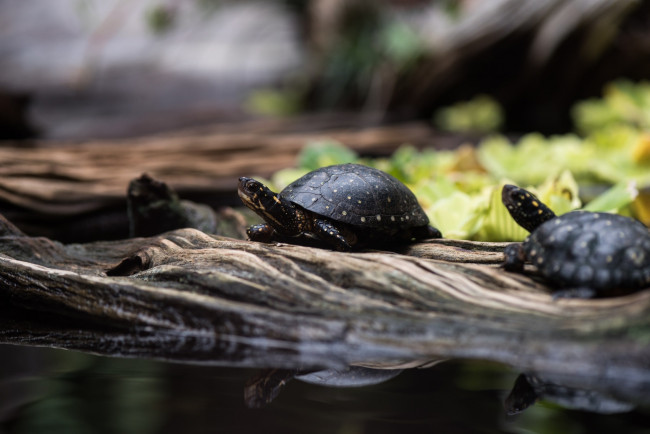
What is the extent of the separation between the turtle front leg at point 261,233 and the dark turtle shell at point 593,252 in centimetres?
99

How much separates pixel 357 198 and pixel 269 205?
0.33 m

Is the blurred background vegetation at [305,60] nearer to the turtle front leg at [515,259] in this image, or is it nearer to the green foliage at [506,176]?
the green foliage at [506,176]

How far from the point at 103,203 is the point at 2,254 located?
3.22ft

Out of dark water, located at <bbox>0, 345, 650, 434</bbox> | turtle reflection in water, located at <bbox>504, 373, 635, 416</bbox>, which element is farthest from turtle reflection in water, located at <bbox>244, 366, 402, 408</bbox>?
turtle reflection in water, located at <bbox>504, 373, 635, 416</bbox>

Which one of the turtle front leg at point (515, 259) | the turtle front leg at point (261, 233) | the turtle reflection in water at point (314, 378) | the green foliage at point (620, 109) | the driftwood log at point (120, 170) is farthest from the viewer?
the green foliage at point (620, 109)

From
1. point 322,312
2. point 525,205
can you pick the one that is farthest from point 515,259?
point 322,312

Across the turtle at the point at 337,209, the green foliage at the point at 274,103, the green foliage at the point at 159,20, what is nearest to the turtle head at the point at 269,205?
the turtle at the point at 337,209

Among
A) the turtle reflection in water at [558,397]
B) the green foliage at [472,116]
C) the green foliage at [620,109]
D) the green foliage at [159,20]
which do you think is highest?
the green foliage at [159,20]

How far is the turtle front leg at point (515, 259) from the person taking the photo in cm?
188

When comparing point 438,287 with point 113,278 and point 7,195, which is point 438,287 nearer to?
point 113,278

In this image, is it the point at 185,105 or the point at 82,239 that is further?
the point at 185,105

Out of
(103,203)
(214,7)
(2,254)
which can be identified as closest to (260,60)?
(214,7)

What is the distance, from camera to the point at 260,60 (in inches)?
315

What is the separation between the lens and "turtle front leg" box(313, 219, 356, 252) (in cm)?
208
